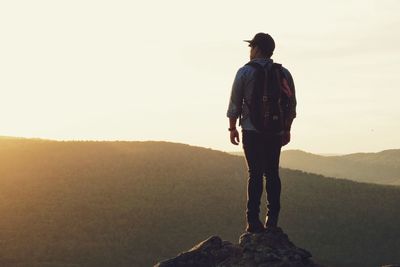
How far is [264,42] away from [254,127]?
142 cm

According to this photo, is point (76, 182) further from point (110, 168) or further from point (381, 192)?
point (381, 192)

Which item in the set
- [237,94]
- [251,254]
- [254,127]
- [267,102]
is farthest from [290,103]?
[251,254]

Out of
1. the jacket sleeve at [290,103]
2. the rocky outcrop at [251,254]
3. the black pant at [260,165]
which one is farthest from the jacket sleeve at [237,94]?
the rocky outcrop at [251,254]

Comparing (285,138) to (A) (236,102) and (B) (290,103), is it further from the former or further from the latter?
(A) (236,102)

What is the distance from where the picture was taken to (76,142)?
227ft

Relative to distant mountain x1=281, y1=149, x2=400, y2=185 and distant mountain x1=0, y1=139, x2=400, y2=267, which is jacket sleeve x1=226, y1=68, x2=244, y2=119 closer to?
distant mountain x1=0, y1=139, x2=400, y2=267

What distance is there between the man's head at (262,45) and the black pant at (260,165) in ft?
4.32

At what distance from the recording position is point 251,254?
10039 millimetres

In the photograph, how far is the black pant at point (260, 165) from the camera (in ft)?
33.9

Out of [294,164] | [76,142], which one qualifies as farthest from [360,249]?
[294,164]

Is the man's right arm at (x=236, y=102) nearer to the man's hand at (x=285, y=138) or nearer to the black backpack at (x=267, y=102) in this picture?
the black backpack at (x=267, y=102)

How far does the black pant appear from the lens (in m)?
10.3

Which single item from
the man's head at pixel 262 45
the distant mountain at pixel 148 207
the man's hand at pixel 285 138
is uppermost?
the man's head at pixel 262 45

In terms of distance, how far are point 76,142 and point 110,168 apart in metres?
10.6
